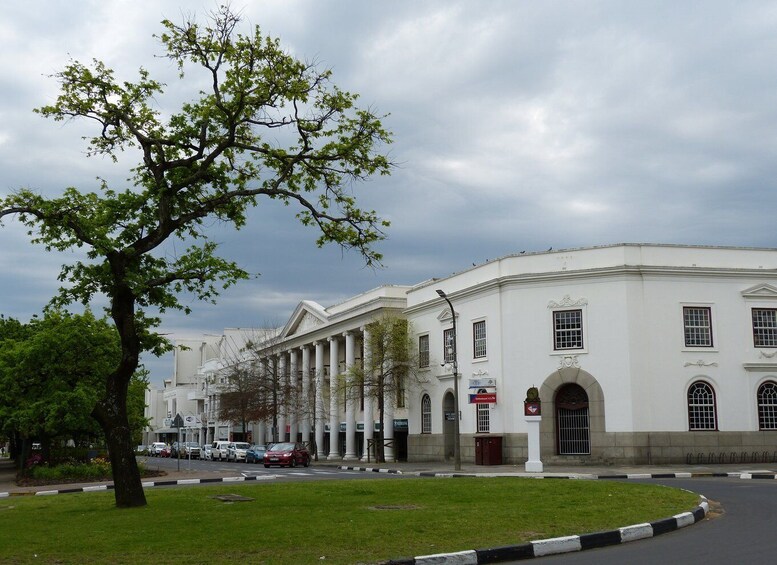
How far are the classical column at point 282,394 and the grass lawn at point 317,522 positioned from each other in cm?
4458

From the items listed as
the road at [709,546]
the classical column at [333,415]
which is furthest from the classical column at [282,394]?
the road at [709,546]

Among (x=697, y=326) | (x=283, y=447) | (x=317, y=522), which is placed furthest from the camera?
(x=283, y=447)

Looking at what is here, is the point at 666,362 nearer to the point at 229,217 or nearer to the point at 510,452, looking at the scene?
the point at 510,452

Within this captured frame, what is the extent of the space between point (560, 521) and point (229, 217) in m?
9.34

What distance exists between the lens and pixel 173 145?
16656 mm

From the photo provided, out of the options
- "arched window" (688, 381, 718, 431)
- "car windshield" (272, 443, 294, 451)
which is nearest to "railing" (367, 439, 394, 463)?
"car windshield" (272, 443, 294, 451)

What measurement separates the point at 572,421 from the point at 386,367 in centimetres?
1383

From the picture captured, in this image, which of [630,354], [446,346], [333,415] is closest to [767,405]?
[630,354]

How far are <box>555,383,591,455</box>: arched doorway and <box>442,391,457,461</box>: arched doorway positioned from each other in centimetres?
803

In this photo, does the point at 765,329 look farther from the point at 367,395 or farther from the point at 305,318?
the point at 305,318

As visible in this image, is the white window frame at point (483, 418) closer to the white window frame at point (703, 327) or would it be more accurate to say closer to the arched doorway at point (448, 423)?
the arched doorway at point (448, 423)

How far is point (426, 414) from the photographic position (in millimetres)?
48188

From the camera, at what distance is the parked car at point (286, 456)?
46750 mm

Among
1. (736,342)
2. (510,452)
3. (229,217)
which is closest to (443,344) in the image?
(510,452)
